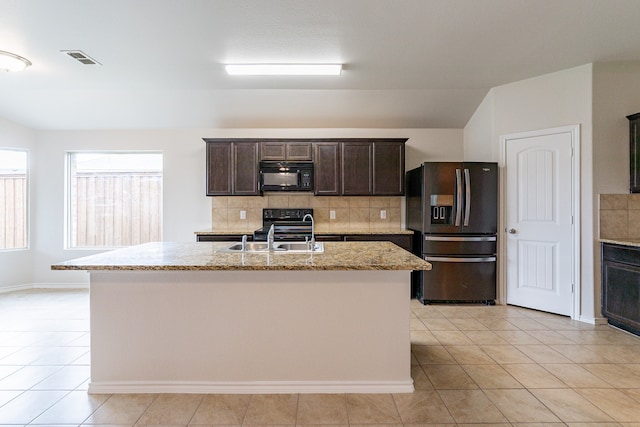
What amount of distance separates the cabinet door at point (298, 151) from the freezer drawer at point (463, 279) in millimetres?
2116

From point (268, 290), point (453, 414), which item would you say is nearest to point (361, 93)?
point (268, 290)

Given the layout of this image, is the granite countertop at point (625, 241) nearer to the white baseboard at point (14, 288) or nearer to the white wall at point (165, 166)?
the white wall at point (165, 166)

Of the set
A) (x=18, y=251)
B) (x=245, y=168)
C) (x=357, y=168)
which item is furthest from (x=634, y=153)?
(x=18, y=251)

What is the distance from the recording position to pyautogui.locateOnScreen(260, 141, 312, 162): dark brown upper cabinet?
4352 mm

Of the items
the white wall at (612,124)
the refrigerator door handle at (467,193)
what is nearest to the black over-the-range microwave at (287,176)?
the refrigerator door handle at (467,193)

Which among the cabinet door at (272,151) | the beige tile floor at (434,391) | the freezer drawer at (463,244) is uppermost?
the cabinet door at (272,151)

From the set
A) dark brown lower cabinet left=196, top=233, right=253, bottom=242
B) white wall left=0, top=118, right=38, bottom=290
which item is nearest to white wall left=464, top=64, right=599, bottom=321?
dark brown lower cabinet left=196, top=233, right=253, bottom=242

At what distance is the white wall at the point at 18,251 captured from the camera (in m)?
4.50

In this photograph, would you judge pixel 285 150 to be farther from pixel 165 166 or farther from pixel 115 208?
pixel 115 208

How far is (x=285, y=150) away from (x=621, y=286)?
384cm

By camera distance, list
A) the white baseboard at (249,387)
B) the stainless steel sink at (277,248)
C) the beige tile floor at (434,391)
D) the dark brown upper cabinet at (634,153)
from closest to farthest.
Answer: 1. the beige tile floor at (434,391)
2. the white baseboard at (249,387)
3. the stainless steel sink at (277,248)
4. the dark brown upper cabinet at (634,153)

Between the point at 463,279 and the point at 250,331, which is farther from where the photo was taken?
the point at 463,279

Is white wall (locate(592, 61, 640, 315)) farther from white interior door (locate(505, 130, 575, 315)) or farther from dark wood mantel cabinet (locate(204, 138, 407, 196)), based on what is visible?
dark wood mantel cabinet (locate(204, 138, 407, 196))

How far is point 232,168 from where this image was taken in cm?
436
